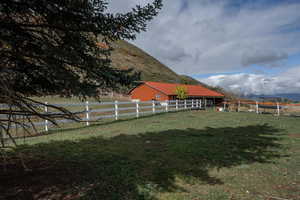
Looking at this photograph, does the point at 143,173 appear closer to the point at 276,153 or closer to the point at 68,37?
the point at 68,37

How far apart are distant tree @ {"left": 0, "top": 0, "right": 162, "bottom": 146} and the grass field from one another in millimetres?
1241

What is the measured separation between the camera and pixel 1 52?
2.48 metres

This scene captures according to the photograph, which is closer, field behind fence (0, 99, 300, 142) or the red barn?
field behind fence (0, 99, 300, 142)

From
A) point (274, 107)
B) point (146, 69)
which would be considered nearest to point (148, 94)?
point (274, 107)

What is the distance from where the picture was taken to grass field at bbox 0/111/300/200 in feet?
10.5

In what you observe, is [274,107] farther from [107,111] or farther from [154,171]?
[154,171]

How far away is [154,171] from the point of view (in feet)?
13.4

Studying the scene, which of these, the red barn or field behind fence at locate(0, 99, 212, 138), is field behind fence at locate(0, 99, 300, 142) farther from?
the red barn

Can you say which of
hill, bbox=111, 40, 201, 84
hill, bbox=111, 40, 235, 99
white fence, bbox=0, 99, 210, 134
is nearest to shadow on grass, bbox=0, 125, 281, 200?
white fence, bbox=0, 99, 210, 134

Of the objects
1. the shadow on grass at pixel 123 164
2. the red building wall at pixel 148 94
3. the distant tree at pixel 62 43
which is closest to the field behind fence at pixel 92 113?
the distant tree at pixel 62 43

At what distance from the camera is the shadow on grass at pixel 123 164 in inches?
128

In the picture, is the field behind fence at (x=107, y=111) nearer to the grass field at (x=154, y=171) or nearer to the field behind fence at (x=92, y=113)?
the field behind fence at (x=92, y=113)

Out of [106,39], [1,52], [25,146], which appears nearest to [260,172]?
[106,39]

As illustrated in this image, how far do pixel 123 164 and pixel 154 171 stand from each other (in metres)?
0.80
